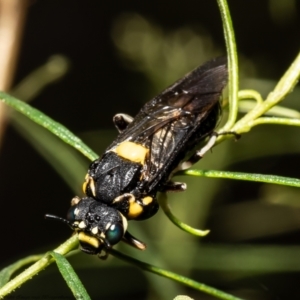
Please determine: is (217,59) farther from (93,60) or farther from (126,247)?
(93,60)

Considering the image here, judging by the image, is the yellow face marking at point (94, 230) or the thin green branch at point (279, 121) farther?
the yellow face marking at point (94, 230)

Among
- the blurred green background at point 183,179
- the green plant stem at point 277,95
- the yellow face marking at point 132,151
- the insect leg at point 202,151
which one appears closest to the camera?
the green plant stem at point 277,95

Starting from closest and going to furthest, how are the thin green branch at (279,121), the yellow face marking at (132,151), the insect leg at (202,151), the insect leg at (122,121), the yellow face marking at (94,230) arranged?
1. the thin green branch at (279,121)
2. the yellow face marking at (94,230)
3. the insect leg at (202,151)
4. the yellow face marking at (132,151)
5. the insect leg at (122,121)

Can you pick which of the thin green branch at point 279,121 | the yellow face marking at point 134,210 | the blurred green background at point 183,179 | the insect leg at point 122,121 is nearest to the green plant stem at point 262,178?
the thin green branch at point 279,121

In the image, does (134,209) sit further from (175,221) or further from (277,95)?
(277,95)

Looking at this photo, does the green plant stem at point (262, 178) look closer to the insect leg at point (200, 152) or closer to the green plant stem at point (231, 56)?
the green plant stem at point (231, 56)

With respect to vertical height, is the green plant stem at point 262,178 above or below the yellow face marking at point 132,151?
below

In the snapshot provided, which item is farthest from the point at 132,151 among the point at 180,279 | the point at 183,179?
the point at 183,179

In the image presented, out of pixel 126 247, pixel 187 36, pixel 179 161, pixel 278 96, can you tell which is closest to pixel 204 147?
pixel 179 161

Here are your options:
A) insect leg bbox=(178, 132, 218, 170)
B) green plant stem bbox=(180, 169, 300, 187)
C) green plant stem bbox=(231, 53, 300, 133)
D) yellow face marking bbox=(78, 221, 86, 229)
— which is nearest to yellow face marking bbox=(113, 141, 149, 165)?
insect leg bbox=(178, 132, 218, 170)
